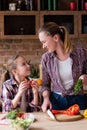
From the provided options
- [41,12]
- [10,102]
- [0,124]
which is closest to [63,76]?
[10,102]

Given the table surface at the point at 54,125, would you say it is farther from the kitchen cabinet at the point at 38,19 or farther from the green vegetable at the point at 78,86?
the kitchen cabinet at the point at 38,19

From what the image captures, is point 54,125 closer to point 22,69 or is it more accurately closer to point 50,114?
point 50,114

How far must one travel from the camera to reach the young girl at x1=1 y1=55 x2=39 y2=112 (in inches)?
95.6

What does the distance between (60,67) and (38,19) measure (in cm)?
212

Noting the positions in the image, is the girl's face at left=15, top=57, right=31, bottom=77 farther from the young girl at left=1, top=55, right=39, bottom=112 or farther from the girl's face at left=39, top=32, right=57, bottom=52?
the girl's face at left=39, top=32, right=57, bottom=52

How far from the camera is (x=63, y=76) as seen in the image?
2512 millimetres

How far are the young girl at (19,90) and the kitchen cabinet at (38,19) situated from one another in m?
Answer: 1.98

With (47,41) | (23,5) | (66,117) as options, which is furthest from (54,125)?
(23,5)

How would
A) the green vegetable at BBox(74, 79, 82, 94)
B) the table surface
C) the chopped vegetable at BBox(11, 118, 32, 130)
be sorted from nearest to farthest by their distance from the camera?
the chopped vegetable at BBox(11, 118, 32, 130) → the table surface → the green vegetable at BBox(74, 79, 82, 94)

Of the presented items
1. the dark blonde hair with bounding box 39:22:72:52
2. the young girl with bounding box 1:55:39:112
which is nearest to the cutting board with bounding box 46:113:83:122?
the young girl with bounding box 1:55:39:112

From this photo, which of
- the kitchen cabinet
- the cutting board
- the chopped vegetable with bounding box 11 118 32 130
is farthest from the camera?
the kitchen cabinet

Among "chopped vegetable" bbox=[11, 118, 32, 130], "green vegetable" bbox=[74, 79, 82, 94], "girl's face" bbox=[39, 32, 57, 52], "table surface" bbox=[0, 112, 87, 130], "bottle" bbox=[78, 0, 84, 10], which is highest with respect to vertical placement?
"bottle" bbox=[78, 0, 84, 10]

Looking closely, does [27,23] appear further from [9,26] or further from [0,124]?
[0,124]

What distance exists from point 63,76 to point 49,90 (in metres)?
0.18
